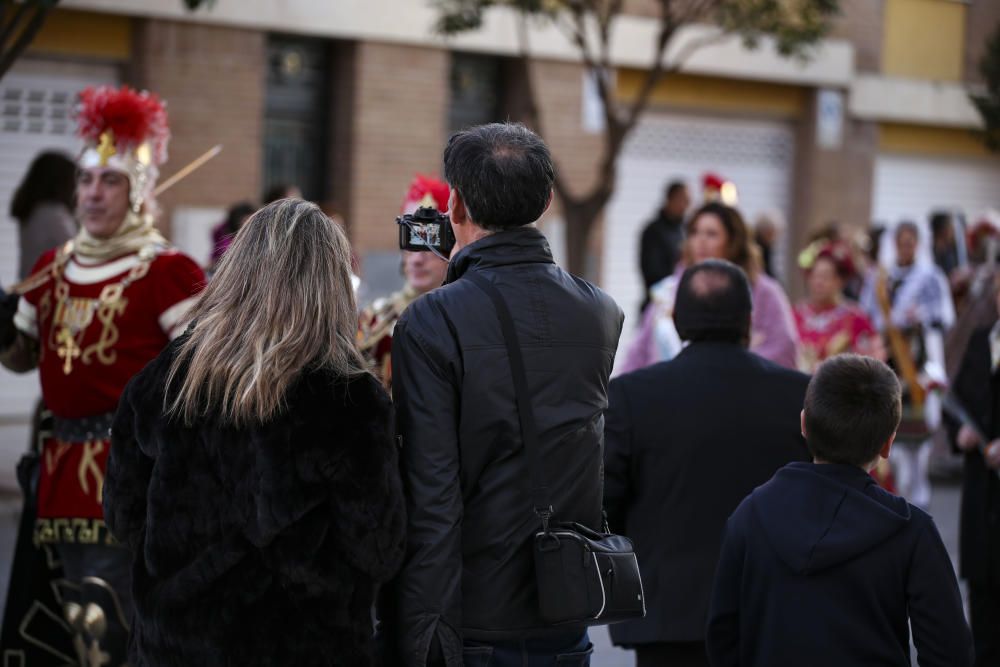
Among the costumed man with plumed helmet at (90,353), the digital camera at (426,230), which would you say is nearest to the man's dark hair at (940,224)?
the costumed man with plumed helmet at (90,353)

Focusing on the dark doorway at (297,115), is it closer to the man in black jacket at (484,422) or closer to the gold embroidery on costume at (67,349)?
the gold embroidery on costume at (67,349)

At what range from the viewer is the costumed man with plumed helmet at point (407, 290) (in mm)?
6152

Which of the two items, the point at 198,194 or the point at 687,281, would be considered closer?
the point at 687,281

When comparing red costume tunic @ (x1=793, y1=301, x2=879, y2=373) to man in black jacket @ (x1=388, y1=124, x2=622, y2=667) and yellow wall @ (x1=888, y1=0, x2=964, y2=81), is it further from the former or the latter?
A: yellow wall @ (x1=888, y1=0, x2=964, y2=81)

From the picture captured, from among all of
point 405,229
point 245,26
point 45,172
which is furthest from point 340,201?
point 405,229

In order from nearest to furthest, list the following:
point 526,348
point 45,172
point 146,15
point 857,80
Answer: point 526,348 < point 45,172 < point 146,15 < point 857,80

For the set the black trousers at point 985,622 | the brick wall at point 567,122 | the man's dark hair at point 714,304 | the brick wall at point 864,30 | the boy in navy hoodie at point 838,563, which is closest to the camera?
the boy in navy hoodie at point 838,563

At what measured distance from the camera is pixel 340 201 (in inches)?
607

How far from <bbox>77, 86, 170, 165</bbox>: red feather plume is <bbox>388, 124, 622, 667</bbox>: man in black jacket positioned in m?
2.56

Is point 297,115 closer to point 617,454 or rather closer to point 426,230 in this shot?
point 617,454

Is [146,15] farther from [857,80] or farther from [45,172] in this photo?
[857,80]

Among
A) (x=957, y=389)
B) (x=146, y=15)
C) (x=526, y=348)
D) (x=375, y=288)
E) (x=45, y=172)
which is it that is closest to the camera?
(x=526, y=348)

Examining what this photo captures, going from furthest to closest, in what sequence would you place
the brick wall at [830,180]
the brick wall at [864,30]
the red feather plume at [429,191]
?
the brick wall at [864,30] → the brick wall at [830,180] → the red feather plume at [429,191]

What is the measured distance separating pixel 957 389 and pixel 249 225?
3.90 m
